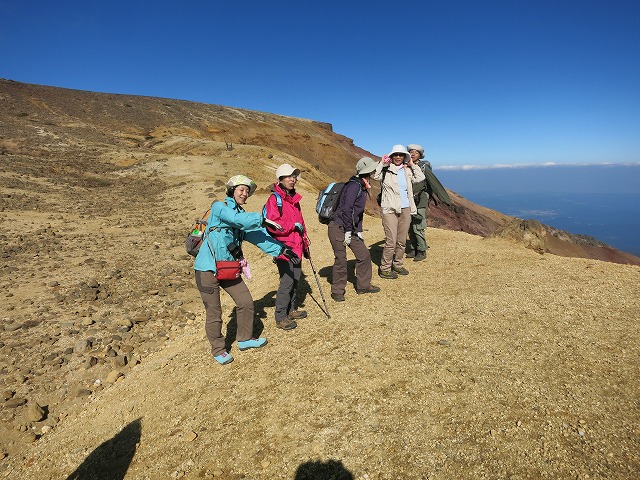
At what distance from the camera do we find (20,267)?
901cm

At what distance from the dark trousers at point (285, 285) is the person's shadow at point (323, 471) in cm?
280

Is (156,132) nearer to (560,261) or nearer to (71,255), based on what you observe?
(71,255)

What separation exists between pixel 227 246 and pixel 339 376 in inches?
90.4

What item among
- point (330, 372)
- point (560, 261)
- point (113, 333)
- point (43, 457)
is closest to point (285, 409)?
point (330, 372)

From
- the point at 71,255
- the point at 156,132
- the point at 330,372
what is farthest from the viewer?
the point at 156,132

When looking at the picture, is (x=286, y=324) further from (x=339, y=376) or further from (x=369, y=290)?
(x=369, y=290)

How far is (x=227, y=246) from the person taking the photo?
4738 millimetres

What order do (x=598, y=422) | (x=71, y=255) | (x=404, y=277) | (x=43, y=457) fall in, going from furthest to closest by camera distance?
(x=71, y=255)
(x=404, y=277)
(x=43, y=457)
(x=598, y=422)

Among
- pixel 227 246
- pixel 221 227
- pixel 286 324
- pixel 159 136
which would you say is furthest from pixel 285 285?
pixel 159 136

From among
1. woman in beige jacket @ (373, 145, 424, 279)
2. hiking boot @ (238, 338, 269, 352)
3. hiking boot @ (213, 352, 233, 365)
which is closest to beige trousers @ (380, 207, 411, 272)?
woman in beige jacket @ (373, 145, 424, 279)

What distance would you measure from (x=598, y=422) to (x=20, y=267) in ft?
39.4

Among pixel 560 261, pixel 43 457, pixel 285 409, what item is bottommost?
pixel 43 457

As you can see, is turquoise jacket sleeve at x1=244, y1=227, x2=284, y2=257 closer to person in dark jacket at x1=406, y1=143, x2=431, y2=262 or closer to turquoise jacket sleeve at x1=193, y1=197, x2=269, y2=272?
turquoise jacket sleeve at x1=193, y1=197, x2=269, y2=272

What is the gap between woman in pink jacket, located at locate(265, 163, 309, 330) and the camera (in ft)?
17.7
